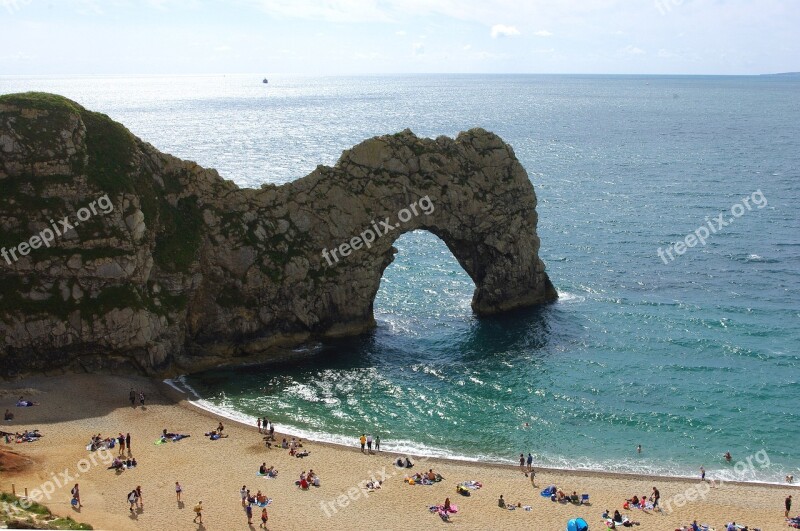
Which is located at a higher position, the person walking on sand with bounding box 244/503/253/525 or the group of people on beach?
the group of people on beach

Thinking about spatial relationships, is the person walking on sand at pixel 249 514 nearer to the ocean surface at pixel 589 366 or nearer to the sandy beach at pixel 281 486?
the sandy beach at pixel 281 486

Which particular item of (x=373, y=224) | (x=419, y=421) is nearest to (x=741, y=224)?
(x=373, y=224)

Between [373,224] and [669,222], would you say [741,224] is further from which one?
[373,224]

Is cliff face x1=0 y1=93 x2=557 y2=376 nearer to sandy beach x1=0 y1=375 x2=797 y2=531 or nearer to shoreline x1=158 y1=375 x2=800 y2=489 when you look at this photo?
sandy beach x1=0 y1=375 x2=797 y2=531

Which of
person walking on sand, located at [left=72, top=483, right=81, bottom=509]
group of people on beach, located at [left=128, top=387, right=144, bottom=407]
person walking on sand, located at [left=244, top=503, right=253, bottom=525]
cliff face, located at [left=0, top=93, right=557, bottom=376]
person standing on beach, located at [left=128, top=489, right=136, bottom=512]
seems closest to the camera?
person walking on sand, located at [left=72, top=483, right=81, bottom=509]

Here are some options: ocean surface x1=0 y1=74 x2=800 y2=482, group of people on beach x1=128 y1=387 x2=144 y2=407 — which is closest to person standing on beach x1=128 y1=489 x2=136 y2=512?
group of people on beach x1=128 y1=387 x2=144 y2=407

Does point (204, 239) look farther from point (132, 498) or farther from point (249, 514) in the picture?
point (249, 514)

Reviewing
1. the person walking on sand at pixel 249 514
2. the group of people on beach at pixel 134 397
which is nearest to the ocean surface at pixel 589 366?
the group of people on beach at pixel 134 397
